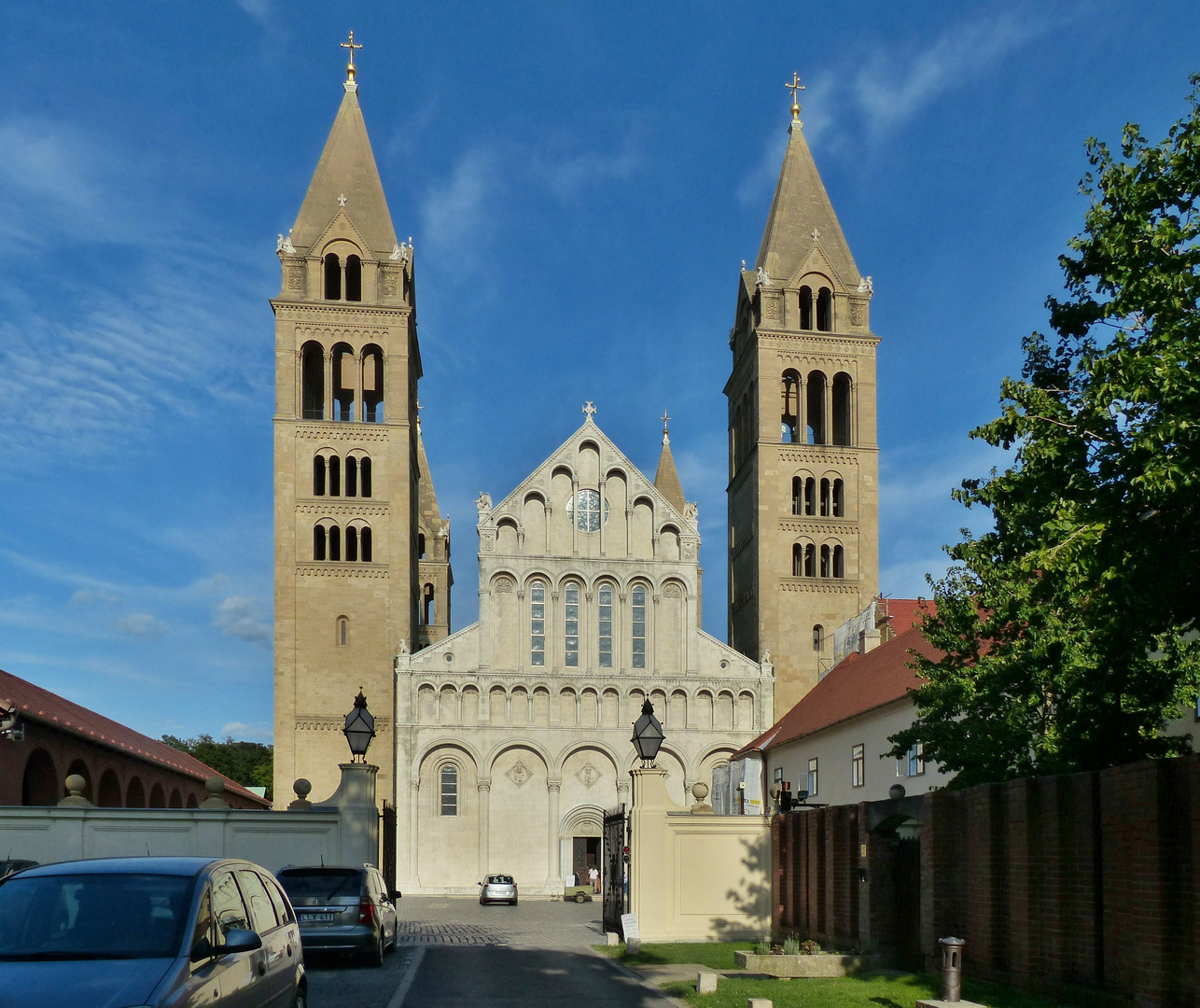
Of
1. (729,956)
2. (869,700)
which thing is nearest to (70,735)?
(729,956)

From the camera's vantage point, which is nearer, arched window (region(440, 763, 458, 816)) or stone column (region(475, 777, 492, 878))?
stone column (region(475, 777, 492, 878))

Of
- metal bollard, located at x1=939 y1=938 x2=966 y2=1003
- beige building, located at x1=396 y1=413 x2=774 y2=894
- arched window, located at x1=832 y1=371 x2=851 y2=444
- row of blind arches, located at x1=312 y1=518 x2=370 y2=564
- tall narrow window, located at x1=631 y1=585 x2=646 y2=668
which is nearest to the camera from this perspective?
metal bollard, located at x1=939 y1=938 x2=966 y2=1003

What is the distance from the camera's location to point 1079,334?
16.0 m

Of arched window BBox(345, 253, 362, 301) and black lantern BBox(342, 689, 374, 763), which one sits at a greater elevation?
arched window BBox(345, 253, 362, 301)

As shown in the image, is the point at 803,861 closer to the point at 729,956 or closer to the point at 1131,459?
the point at 729,956

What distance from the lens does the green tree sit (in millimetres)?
11953

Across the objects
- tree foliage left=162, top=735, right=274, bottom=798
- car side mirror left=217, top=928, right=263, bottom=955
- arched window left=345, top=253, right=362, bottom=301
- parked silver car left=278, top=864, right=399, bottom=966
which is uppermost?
arched window left=345, top=253, right=362, bottom=301

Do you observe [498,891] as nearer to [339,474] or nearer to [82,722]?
[82,722]

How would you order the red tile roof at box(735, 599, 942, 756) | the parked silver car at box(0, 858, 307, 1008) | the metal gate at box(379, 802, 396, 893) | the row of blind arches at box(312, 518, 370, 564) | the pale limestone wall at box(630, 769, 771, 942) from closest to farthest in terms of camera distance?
the parked silver car at box(0, 858, 307, 1008) < the pale limestone wall at box(630, 769, 771, 942) < the metal gate at box(379, 802, 396, 893) < the red tile roof at box(735, 599, 942, 756) < the row of blind arches at box(312, 518, 370, 564)

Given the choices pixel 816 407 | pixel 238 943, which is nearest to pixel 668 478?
pixel 816 407

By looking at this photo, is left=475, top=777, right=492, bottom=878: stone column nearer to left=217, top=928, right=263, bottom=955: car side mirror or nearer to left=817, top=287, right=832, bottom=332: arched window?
left=817, top=287, right=832, bottom=332: arched window

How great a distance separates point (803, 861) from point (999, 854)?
8.29 metres

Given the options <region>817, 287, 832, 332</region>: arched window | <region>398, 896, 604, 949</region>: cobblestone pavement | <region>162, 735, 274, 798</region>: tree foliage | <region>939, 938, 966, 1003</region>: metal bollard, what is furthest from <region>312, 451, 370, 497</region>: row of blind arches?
<region>162, 735, 274, 798</region>: tree foliage

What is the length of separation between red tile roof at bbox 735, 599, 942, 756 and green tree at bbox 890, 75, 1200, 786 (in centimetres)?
1399
